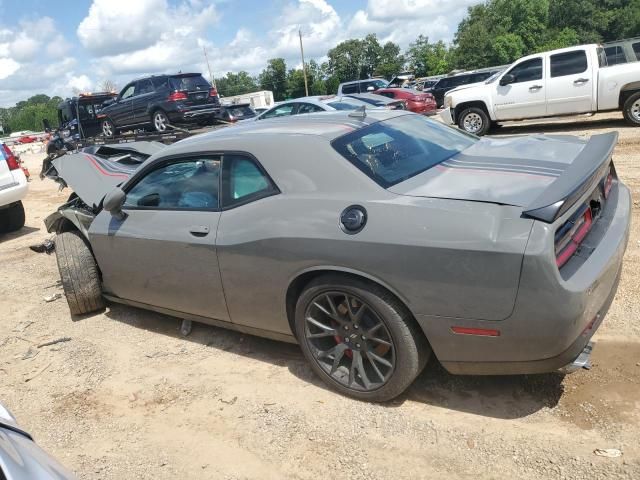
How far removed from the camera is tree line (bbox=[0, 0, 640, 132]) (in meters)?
62.2

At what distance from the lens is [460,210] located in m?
2.58

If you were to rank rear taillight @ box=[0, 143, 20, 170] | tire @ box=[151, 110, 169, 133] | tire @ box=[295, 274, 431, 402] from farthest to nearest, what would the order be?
tire @ box=[151, 110, 169, 133] → rear taillight @ box=[0, 143, 20, 170] → tire @ box=[295, 274, 431, 402]

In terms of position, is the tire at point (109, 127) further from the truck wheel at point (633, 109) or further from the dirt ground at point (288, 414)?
the truck wheel at point (633, 109)

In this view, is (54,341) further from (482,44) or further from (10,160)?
(482,44)

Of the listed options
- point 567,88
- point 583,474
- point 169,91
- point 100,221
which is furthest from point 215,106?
point 583,474

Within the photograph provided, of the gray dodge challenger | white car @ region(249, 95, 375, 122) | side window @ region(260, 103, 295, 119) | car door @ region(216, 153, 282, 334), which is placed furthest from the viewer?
side window @ region(260, 103, 295, 119)

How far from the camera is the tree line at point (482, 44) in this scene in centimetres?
6225

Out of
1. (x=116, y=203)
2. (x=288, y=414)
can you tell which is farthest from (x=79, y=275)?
(x=288, y=414)

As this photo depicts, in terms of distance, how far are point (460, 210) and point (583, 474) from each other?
1.29m

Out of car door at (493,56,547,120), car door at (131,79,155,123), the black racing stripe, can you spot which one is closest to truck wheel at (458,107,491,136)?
car door at (493,56,547,120)

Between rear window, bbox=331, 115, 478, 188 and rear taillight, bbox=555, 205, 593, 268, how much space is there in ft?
2.87

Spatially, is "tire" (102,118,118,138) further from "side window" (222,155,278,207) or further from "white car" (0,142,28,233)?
"side window" (222,155,278,207)

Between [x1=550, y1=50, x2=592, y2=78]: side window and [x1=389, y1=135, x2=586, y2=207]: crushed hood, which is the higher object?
[x1=550, y1=50, x2=592, y2=78]: side window

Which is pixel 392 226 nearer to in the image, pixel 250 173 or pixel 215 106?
pixel 250 173
